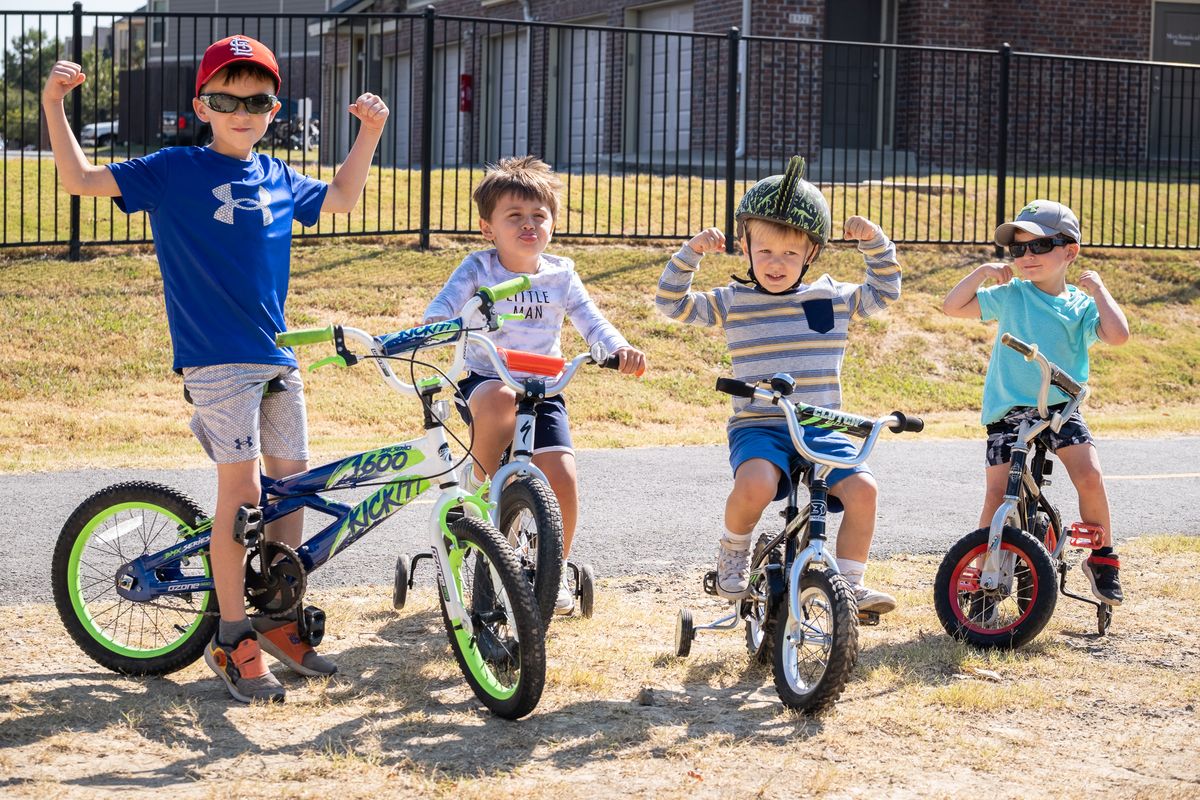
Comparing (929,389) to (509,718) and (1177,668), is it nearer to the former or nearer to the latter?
(1177,668)

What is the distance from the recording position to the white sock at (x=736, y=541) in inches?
181

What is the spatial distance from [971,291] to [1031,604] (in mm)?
1176

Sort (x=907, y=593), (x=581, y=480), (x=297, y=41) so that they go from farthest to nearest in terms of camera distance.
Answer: (x=297, y=41)
(x=581, y=480)
(x=907, y=593)

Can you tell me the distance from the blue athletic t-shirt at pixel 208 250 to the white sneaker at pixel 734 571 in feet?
5.04

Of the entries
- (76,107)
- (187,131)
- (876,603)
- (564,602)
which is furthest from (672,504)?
(187,131)

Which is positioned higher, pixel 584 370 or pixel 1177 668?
pixel 584 370

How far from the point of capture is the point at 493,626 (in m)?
4.15

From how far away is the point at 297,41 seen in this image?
38.2 m

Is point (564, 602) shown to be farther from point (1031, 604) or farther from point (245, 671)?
point (1031, 604)

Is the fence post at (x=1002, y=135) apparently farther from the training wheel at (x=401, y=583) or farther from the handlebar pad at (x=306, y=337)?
the handlebar pad at (x=306, y=337)

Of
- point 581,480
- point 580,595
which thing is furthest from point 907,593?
point 581,480

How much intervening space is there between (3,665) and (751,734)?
7.76 ft

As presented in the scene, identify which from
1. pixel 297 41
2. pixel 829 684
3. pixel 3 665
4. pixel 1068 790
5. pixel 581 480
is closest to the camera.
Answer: pixel 1068 790

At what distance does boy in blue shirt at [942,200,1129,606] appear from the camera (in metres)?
5.18
